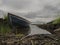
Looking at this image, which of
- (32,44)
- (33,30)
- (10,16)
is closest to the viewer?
(32,44)

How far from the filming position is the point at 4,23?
4.58 m

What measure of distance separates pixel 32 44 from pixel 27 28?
0.65m

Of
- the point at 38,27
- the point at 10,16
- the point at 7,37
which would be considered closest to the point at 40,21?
the point at 38,27

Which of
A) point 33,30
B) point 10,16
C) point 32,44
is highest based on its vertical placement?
point 10,16

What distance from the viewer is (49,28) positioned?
14.5ft

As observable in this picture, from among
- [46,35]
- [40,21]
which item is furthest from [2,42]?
[40,21]

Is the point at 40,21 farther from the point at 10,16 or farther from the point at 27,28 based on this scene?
the point at 10,16

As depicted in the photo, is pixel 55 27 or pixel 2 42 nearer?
pixel 2 42

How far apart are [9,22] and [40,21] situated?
80cm

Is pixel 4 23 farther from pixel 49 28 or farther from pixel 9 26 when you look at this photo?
pixel 49 28

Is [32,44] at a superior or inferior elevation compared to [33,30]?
inferior

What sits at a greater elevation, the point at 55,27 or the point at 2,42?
the point at 55,27

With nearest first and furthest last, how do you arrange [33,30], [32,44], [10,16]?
[32,44]
[33,30]
[10,16]

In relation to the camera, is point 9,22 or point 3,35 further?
point 9,22
